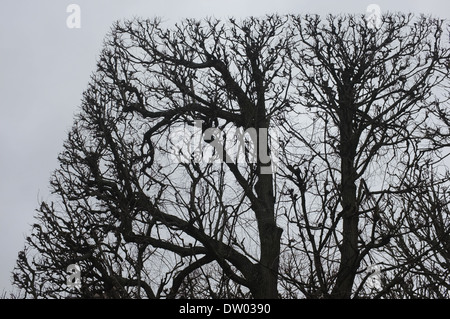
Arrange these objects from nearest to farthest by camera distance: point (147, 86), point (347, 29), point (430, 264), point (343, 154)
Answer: point (343, 154)
point (430, 264)
point (347, 29)
point (147, 86)

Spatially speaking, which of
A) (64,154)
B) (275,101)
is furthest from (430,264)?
(64,154)

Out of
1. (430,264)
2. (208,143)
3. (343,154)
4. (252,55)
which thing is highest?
(252,55)

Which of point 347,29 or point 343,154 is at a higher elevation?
point 347,29

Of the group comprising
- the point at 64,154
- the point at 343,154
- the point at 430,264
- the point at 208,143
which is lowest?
the point at 430,264

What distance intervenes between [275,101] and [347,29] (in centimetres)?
188

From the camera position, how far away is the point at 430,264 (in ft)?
31.7

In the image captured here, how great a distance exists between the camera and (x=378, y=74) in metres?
10.7

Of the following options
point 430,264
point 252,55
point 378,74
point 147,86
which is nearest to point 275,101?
point 252,55

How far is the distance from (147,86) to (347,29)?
3964 mm
